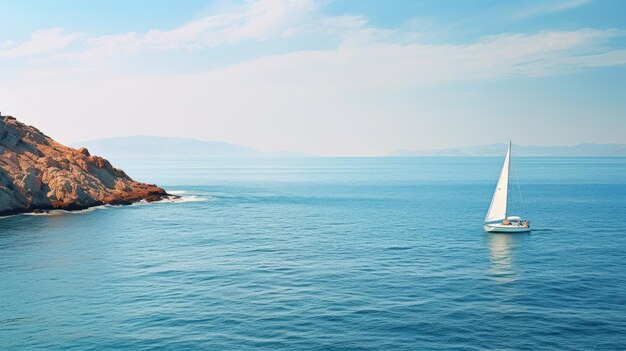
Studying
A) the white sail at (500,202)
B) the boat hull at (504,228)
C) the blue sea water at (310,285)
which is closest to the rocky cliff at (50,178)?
the blue sea water at (310,285)

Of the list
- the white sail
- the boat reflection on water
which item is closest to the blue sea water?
the boat reflection on water

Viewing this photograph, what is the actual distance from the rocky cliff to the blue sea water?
16.3 meters

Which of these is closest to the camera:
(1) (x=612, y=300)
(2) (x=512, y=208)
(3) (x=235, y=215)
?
(1) (x=612, y=300)

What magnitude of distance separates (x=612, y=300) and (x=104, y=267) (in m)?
57.1

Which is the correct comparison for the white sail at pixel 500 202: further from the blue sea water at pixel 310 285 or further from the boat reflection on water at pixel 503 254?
the boat reflection on water at pixel 503 254

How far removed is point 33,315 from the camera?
1704 inches

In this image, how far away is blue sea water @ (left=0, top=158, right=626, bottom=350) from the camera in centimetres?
3778

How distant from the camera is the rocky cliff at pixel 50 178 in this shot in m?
115

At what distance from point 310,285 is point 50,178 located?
319 ft

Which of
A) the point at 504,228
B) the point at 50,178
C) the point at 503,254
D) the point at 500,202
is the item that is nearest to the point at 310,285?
the point at 503,254

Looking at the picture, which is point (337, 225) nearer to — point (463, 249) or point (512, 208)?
point (463, 249)

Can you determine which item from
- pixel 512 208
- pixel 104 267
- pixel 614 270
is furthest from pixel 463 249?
pixel 512 208

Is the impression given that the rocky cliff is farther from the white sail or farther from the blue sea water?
the white sail

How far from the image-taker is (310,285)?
52219 mm
